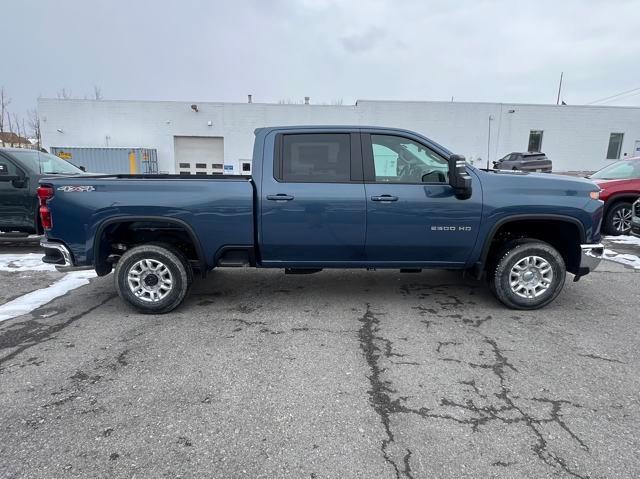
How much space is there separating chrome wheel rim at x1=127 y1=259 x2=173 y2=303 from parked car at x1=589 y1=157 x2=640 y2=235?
862 centimetres

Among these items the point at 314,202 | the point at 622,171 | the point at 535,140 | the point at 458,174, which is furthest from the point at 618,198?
the point at 535,140

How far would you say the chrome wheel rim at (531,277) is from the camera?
4332 millimetres

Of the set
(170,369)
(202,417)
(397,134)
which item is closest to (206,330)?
(170,369)

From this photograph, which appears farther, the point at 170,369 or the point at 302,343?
the point at 302,343

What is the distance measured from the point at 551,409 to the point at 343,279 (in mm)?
3277

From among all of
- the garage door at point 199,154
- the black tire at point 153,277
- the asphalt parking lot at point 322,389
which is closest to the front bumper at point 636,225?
the asphalt parking lot at point 322,389

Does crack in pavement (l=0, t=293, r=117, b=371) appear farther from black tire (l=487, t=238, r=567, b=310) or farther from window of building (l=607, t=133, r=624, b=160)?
window of building (l=607, t=133, r=624, b=160)

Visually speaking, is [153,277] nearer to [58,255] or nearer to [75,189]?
[58,255]

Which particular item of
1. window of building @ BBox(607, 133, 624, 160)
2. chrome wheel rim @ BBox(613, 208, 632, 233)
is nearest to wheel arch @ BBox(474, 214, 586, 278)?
chrome wheel rim @ BBox(613, 208, 632, 233)

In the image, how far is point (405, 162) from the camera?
4.31 m

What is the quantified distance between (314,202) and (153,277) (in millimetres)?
1944

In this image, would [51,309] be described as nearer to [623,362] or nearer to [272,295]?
[272,295]

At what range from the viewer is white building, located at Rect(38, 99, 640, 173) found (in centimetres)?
2319

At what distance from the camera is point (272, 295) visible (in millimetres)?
4984
